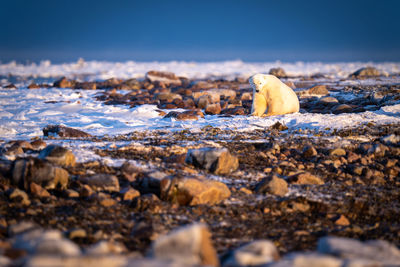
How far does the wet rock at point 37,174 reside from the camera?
4672 mm

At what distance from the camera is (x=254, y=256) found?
8.82 ft

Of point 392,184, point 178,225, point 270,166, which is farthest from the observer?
point 270,166

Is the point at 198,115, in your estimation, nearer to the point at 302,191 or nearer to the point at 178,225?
the point at 302,191

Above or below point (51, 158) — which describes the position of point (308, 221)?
below

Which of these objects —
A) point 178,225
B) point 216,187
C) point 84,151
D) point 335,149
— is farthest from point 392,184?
point 84,151

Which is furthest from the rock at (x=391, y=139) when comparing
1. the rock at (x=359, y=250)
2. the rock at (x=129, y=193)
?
the rock at (x=129, y=193)

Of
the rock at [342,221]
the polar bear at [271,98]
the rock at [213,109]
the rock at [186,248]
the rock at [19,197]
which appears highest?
the polar bear at [271,98]

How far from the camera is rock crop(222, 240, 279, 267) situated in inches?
104

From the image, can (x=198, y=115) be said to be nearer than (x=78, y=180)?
No

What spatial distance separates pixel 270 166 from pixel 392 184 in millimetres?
1765

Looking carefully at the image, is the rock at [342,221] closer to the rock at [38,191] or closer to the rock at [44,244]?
→ the rock at [44,244]

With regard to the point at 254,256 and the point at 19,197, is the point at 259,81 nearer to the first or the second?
the point at 19,197

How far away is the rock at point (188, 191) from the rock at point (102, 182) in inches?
25.2

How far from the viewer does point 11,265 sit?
7.81 feet
